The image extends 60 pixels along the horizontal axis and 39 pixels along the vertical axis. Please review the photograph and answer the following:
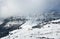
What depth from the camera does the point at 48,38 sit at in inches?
7869

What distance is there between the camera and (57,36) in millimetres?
198250

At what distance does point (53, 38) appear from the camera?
641 ft

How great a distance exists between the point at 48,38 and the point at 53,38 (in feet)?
21.1

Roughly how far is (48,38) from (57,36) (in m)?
9.41

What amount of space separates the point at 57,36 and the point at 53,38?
556 centimetres
